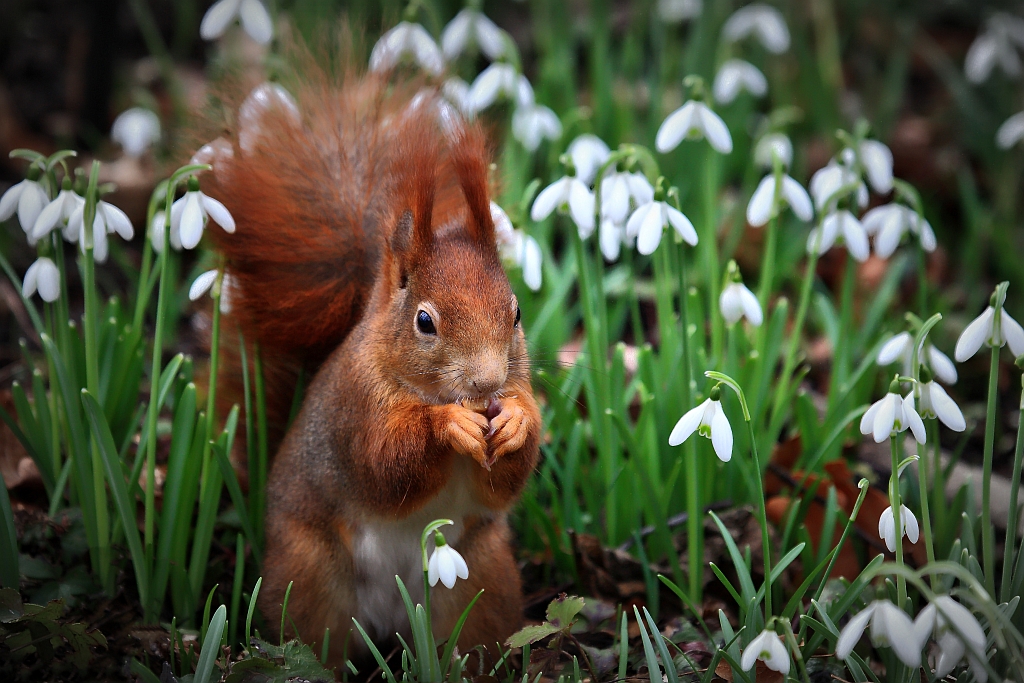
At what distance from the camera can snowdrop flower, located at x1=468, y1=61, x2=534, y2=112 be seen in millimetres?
2293

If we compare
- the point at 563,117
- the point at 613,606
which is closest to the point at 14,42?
the point at 563,117

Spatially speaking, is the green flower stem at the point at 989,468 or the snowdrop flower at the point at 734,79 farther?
the snowdrop flower at the point at 734,79

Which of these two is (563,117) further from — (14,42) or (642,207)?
(14,42)

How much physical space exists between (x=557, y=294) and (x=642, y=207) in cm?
69

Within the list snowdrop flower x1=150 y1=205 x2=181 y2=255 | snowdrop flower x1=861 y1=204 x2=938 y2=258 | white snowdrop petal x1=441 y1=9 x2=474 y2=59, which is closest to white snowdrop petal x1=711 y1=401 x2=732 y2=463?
snowdrop flower x1=861 y1=204 x2=938 y2=258

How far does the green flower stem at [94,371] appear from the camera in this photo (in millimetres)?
1575

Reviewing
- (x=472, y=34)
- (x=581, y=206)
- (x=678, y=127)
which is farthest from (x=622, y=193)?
(x=472, y=34)

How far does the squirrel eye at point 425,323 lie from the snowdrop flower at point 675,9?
232cm

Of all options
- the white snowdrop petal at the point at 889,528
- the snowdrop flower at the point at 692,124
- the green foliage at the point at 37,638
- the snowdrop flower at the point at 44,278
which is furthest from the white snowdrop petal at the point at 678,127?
the green foliage at the point at 37,638

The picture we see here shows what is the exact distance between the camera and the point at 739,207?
3078 millimetres

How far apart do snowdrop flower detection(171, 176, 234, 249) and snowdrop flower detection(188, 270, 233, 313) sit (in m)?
0.12

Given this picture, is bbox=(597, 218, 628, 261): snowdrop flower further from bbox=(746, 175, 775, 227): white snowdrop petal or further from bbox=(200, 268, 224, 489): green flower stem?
bbox=(200, 268, 224, 489): green flower stem

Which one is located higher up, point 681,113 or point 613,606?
point 681,113

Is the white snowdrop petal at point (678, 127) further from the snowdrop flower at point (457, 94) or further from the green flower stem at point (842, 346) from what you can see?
the green flower stem at point (842, 346)
